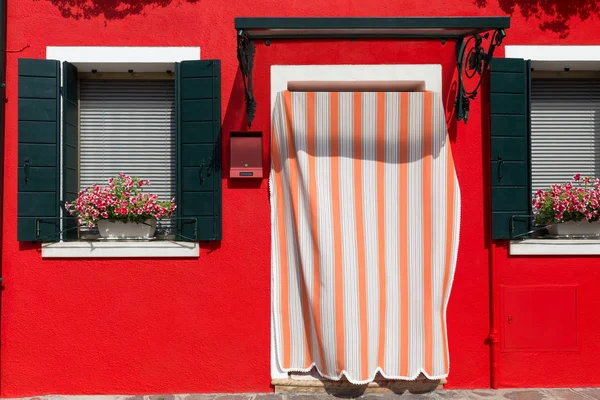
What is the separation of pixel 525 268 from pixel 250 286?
2.30 m

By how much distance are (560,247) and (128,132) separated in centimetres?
380

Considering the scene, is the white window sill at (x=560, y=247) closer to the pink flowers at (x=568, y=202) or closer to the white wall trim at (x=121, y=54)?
the pink flowers at (x=568, y=202)

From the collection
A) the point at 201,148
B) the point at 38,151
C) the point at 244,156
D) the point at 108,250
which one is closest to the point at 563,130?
the point at 244,156

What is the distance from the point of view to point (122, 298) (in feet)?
14.4

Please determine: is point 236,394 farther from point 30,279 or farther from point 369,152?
point 369,152

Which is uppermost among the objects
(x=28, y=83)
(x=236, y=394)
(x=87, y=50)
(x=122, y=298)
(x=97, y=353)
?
(x=87, y=50)

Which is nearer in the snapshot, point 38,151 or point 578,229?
point 38,151

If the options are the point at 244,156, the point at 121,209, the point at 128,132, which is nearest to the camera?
the point at 121,209

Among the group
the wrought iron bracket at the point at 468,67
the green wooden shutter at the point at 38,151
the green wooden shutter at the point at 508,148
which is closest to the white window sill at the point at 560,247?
the green wooden shutter at the point at 508,148

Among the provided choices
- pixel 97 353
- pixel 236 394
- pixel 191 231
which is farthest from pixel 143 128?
pixel 236 394

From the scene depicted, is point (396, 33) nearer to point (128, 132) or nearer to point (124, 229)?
point (128, 132)

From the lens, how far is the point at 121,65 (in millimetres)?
4480

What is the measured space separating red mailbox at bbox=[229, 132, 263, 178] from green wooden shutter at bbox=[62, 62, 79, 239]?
137 centimetres

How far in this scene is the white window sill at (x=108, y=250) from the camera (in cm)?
433
